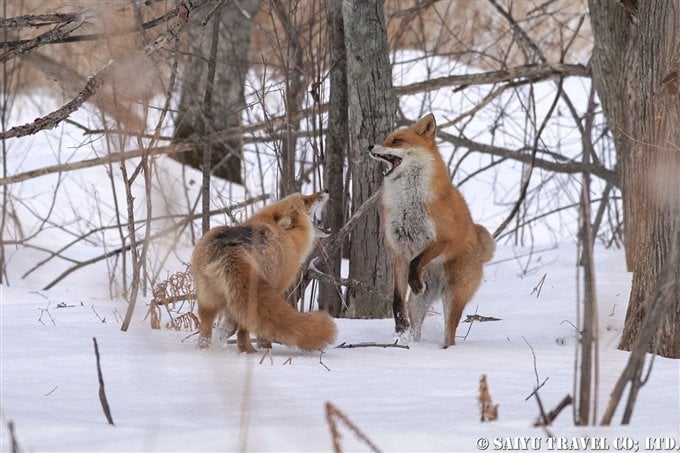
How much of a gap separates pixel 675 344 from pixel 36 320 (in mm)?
4348

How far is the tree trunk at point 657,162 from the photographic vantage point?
17.7 feet

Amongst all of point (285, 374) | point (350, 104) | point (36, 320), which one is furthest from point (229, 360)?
point (350, 104)

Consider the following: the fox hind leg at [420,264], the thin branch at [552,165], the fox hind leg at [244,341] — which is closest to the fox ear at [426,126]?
the fox hind leg at [420,264]

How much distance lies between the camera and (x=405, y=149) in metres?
6.51

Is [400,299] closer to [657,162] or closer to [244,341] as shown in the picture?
[244,341]

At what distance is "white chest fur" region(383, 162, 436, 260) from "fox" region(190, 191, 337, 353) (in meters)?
0.66

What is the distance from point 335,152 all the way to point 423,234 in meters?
2.15

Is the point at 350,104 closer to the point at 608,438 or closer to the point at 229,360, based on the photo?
the point at 229,360

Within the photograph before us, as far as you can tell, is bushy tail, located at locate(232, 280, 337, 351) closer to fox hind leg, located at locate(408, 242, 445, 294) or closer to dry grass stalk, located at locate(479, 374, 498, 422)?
fox hind leg, located at locate(408, 242, 445, 294)

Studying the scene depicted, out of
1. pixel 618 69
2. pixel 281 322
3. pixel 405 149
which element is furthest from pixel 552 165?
pixel 281 322

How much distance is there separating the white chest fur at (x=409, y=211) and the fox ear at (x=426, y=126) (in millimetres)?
302

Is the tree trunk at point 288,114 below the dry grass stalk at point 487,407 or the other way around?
the other way around

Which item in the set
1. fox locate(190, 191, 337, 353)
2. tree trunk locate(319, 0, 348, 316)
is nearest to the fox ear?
fox locate(190, 191, 337, 353)

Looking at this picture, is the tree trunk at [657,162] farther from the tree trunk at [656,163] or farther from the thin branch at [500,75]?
the thin branch at [500,75]
